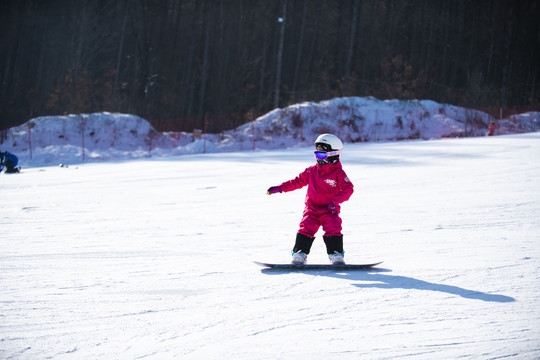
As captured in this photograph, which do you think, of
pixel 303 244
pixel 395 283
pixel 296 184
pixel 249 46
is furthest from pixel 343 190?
pixel 249 46

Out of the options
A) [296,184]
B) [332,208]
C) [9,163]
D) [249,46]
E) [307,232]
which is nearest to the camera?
[332,208]

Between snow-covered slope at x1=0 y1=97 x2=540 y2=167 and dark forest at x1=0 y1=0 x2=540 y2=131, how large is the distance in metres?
12.3

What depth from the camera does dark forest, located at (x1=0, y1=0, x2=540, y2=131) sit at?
37281 millimetres

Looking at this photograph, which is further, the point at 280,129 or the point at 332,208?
the point at 280,129

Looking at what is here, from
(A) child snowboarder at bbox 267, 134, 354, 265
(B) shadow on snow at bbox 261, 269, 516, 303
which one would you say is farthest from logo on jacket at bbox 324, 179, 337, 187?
(B) shadow on snow at bbox 261, 269, 516, 303

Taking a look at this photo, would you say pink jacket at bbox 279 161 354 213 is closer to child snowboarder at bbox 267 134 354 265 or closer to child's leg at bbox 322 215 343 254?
child snowboarder at bbox 267 134 354 265

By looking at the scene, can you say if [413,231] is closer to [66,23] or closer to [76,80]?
[76,80]

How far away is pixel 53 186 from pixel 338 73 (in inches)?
1284

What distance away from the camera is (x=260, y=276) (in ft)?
14.3

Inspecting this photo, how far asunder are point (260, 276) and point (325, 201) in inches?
39.1

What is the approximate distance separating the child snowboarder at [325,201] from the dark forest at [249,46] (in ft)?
99.9

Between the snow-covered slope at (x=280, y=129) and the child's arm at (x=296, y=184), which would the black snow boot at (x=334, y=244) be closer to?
the child's arm at (x=296, y=184)

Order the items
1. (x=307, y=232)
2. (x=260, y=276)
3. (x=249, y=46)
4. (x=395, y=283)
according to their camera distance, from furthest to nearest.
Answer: (x=249, y=46) < (x=307, y=232) < (x=260, y=276) < (x=395, y=283)

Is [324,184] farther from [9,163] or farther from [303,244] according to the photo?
[9,163]
